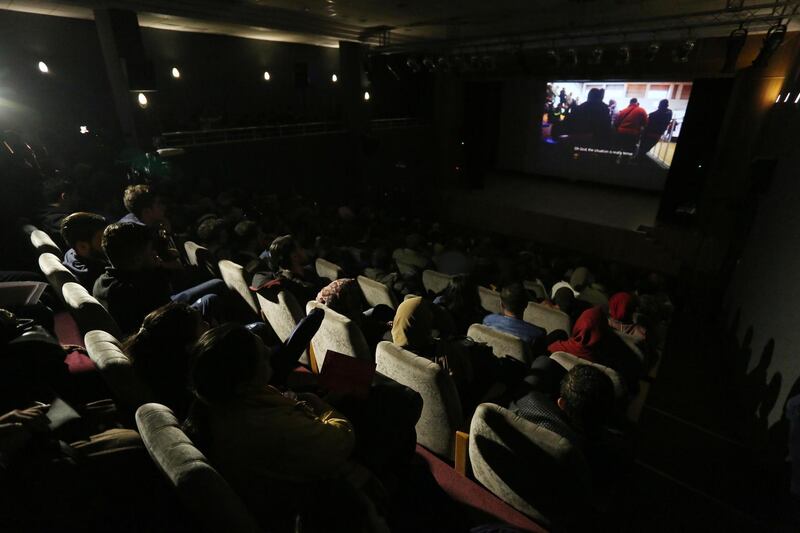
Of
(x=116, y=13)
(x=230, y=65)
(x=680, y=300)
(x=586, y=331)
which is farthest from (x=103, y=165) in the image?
(x=680, y=300)

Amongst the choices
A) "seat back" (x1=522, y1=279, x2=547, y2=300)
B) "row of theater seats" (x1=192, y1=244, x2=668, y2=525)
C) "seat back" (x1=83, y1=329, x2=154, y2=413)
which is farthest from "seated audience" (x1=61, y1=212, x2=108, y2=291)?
"seat back" (x1=522, y1=279, x2=547, y2=300)

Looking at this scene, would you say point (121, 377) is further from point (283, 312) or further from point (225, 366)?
point (283, 312)

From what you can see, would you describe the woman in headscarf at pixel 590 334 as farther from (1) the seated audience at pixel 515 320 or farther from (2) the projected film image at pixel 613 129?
(2) the projected film image at pixel 613 129

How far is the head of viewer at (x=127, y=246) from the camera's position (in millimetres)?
2240

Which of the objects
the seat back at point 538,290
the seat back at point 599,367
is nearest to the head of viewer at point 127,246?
the seat back at point 599,367

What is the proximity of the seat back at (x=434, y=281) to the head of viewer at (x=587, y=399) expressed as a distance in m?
2.37

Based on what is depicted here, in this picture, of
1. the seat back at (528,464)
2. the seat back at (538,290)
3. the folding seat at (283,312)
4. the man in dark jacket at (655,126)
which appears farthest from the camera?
the man in dark jacket at (655,126)

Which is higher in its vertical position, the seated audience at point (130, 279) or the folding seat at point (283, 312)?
the seated audience at point (130, 279)

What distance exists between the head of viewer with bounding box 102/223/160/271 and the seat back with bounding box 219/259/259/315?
0.80m

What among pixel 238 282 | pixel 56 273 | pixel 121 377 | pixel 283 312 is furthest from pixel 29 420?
pixel 238 282

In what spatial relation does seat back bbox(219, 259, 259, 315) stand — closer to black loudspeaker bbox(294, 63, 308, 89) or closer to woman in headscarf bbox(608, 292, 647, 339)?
woman in headscarf bbox(608, 292, 647, 339)

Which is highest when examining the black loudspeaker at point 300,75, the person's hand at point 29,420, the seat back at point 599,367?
the black loudspeaker at point 300,75

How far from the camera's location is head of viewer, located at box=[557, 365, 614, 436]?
175 centimetres

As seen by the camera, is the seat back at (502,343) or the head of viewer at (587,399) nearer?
the head of viewer at (587,399)
